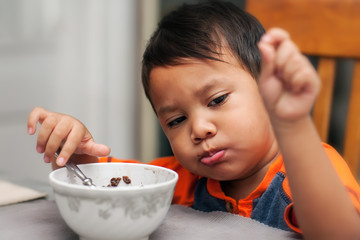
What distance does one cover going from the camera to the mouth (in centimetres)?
84

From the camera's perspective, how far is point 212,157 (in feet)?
2.76

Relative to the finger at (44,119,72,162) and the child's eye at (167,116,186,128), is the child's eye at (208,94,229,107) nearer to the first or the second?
the child's eye at (167,116,186,128)

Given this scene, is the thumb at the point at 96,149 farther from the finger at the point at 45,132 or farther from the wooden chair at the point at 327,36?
the wooden chair at the point at 327,36

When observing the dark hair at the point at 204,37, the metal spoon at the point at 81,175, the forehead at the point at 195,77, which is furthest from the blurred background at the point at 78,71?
the metal spoon at the point at 81,175

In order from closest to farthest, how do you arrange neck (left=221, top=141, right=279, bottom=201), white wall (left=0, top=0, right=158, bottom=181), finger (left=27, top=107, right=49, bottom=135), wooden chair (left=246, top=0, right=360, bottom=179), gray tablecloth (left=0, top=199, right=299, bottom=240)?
gray tablecloth (left=0, top=199, right=299, bottom=240) < finger (left=27, top=107, right=49, bottom=135) < neck (left=221, top=141, right=279, bottom=201) < wooden chair (left=246, top=0, right=360, bottom=179) < white wall (left=0, top=0, right=158, bottom=181)

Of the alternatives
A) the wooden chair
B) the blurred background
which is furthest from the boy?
the blurred background

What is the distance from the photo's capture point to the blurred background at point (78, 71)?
1911 mm

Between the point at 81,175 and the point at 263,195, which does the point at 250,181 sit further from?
Result: the point at 81,175

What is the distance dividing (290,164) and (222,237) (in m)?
0.15

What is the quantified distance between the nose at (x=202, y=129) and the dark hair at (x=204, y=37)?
0.12 metres

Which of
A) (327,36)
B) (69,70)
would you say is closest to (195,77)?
(327,36)

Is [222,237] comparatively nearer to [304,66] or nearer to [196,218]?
[196,218]

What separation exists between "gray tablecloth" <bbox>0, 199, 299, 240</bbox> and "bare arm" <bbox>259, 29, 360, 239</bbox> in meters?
0.08

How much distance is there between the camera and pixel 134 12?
2240 millimetres
